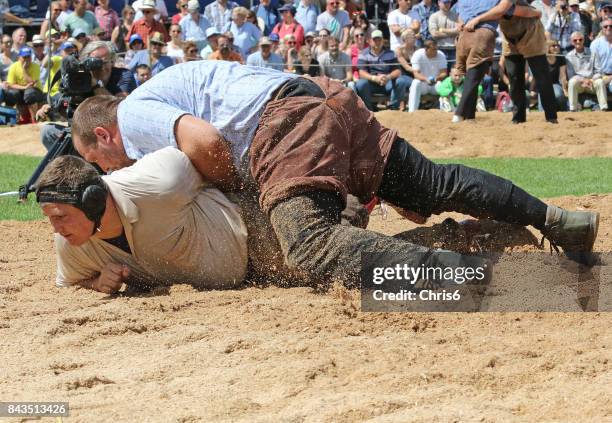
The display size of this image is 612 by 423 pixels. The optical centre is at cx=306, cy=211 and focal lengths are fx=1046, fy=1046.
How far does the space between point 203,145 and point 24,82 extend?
1401cm

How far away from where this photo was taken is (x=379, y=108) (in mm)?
19000

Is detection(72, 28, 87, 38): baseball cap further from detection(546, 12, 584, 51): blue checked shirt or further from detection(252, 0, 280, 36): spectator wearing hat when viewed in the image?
detection(546, 12, 584, 51): blue checked shirt

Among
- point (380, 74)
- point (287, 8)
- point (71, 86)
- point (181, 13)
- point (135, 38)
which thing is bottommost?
point (380, 74)

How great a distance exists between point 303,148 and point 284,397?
74.1 inches

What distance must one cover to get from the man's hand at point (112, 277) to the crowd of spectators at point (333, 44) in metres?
11.4

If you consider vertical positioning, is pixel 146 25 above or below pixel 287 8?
below

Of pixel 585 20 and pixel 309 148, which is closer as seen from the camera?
pixel 309 148

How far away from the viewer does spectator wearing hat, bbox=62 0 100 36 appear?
61.2ft

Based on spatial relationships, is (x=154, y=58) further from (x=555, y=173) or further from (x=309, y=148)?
(x=309, y=148)

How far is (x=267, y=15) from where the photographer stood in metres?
19.9

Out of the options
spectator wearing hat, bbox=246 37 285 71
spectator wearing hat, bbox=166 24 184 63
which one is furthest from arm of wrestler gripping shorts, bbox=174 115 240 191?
spectator wearing hat, bbox=166 24 184 63

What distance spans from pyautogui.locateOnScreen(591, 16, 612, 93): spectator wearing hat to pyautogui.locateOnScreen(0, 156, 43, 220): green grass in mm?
9462

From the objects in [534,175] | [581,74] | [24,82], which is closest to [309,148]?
[534,175]

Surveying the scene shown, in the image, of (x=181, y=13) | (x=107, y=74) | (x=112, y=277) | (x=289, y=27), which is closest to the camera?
(x=112, y=277)
